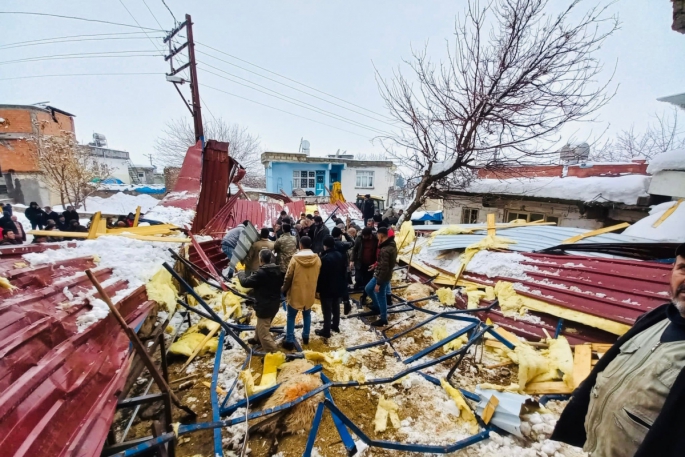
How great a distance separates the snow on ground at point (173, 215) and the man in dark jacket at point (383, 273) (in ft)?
15.3

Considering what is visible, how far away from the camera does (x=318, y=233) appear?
6027mm

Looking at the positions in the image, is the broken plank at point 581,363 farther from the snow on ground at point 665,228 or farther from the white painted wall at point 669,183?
the white painted wall at point 669,183

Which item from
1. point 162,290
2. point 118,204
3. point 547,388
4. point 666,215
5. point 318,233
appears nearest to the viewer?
point 547,388

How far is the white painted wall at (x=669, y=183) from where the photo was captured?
5375 millimetres

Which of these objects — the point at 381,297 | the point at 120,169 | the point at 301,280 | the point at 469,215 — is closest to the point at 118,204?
the point at 301,280

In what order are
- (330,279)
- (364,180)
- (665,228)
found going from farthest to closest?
(364,180), (665,228), (330,279)

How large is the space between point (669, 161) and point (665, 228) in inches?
53.0

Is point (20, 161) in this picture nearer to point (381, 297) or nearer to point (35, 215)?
point (35, 215)

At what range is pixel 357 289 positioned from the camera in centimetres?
590

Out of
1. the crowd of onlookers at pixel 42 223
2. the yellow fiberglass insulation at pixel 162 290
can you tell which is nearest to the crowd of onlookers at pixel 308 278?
the yellow fiberglass insulation at pixel 162 290

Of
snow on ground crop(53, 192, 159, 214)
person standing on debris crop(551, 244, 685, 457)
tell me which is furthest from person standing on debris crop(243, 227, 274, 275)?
snow on ground crop(53, 192, 159, 214)

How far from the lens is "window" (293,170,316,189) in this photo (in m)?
24.0

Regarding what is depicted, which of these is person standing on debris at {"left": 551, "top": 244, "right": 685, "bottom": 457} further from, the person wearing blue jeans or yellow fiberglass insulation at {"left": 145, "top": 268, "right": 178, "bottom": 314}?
yellow fiberglass insulation at {"left": 145, "top": 268, "right": 178, "bottom": 314}

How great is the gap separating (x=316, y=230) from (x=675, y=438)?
555 centimetres
